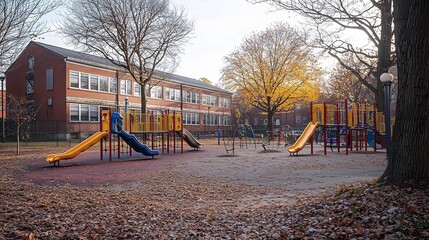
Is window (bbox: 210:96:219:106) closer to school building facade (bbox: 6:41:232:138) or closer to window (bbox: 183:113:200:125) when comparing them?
window (bbox: 183:113:200:125)

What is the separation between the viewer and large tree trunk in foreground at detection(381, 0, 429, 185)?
6.14m

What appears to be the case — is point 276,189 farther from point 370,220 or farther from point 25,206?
point 25,206

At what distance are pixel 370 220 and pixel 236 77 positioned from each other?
3726 cm

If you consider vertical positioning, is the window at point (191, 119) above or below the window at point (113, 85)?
below

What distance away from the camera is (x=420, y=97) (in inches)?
244

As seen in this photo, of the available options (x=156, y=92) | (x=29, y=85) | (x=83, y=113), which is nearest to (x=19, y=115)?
(x=83, y=113)

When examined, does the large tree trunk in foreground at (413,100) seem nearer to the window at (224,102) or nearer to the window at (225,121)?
the window at (225,121)

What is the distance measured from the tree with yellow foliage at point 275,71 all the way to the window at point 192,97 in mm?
16300

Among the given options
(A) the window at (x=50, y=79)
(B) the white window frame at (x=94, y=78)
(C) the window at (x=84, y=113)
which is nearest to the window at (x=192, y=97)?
(B) the white window frame at (x=94, y=78)

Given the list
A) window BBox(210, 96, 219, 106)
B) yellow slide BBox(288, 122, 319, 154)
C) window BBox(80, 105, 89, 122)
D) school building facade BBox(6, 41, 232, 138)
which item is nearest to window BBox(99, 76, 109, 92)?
school building facade BBox(6, 41, 232, 138)

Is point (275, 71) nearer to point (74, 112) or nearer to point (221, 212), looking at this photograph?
point (74, 112)

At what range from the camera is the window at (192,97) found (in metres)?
57.2

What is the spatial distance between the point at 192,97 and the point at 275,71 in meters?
21.4

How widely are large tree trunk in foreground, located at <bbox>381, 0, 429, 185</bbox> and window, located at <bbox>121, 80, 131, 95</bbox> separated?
40889 millimetres
